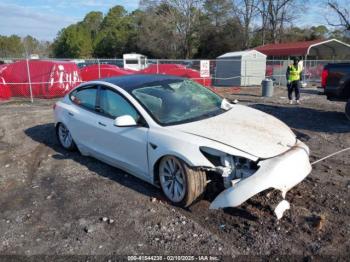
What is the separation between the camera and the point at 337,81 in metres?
9.05

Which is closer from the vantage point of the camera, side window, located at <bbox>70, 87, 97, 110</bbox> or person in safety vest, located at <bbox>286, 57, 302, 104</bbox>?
side window, located at <bbox>70, 87, 97, 110</bbox>

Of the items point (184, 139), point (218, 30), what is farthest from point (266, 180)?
point (218, 30)

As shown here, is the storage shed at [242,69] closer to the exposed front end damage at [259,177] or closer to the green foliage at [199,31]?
the exposed front end damage at [259,177]

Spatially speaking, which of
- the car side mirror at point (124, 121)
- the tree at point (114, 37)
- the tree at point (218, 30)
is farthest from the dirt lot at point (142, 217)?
the tree at point (114, 37)

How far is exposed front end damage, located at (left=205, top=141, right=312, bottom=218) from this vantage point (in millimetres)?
3666

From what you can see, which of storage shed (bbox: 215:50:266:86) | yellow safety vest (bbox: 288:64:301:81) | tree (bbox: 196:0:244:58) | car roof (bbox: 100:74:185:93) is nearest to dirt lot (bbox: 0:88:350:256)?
car roof (bbox: 100:74:185:93)

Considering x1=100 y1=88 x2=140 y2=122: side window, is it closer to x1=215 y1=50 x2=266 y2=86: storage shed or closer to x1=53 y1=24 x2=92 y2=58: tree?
x1=215 y1=50 x2=266 y2=86: storage shed

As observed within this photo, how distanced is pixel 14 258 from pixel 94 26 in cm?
9697

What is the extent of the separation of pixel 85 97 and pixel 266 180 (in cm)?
344

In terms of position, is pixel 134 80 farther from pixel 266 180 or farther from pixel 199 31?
pixel 199 31

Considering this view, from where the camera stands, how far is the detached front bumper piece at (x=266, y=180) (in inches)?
144

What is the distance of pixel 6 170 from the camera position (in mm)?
5852

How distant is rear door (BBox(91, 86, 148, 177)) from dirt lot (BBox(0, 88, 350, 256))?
0.33 meters

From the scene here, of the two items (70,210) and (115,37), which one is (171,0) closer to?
(115,37)
